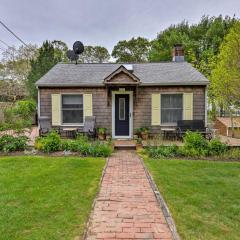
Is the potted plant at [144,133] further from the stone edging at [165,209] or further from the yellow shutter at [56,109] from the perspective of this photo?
the stone edging at [165,209]

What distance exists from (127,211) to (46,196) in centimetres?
158

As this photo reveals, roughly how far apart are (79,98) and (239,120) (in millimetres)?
8079

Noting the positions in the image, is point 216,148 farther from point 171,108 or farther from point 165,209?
point 165,209

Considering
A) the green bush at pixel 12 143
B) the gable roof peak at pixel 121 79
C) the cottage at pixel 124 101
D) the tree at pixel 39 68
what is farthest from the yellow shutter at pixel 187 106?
the tree at pixel 39 68

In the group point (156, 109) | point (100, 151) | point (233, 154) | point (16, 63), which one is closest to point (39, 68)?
point (16, 63)

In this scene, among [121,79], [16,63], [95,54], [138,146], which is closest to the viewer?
[138,146]

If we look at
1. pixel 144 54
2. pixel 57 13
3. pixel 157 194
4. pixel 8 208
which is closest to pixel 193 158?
pixel 157 194

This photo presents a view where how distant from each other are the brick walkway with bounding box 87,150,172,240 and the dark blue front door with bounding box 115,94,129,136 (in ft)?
19.1

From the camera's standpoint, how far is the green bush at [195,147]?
30.1 feet

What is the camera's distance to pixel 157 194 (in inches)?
211

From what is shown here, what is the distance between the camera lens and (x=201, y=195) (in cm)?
532

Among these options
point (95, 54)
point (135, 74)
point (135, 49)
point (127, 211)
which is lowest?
point (127, 211)

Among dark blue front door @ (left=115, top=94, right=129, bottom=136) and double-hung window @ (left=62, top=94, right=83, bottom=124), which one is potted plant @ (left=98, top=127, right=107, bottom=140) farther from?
double-hung window @ (left=62, top=94, right=83, bottom=124)

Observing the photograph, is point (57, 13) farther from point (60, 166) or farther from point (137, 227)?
point (137, 227)
